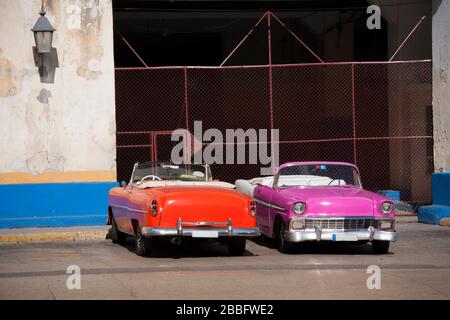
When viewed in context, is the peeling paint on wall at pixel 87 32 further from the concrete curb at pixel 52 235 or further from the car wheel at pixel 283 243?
the car wheel at pixel 283 243

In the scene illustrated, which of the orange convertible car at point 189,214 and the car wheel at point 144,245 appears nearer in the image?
the orange convertible car at point 189,214

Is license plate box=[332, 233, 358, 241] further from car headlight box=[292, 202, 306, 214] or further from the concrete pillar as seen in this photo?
the concrete pillar

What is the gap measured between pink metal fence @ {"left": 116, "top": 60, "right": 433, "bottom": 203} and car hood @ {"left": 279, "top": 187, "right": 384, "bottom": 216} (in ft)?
35.0

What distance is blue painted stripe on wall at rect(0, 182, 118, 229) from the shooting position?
16828 mm

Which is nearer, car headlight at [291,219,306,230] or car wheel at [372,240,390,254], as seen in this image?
car headlight at [291,219,306,230]

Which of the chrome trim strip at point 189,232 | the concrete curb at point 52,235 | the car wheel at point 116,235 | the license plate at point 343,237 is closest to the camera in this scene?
the chrome trim strip at point 189,232

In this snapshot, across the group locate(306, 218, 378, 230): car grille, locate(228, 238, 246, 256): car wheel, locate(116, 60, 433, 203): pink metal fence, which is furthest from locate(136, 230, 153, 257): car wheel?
locate(116, 60, 433, 203): pink metal fence

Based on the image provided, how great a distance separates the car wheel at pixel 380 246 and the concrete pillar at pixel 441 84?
19.0ft

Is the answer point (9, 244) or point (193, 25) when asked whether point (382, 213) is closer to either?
point (9, 244)

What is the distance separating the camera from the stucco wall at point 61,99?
16891 millimetres

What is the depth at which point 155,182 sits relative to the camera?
1369cm

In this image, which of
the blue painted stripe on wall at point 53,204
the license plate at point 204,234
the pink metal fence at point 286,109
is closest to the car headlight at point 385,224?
the license plate at point 204,234
